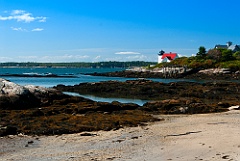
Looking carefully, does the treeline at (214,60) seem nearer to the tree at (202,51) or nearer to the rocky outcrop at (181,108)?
the tree at (202,51)

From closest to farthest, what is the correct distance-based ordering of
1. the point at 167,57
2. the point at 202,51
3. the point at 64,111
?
the point at 64,111
the point at 202,51
the point at 167,57

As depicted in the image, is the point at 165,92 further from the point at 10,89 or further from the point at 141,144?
the point at 141,144

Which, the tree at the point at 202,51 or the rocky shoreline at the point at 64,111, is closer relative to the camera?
the rocky shoreline at the point at 64,111

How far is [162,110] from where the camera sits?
27.8m

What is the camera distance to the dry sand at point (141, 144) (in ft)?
45.4

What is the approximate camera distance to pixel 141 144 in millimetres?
16000

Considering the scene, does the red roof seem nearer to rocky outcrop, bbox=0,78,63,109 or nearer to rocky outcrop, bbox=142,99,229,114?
rocky outcrop, bbox=142,99,229,114

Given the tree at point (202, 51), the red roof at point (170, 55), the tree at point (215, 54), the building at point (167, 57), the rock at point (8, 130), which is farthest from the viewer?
the red roof at point (170, 55)

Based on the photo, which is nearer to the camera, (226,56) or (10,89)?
(10,89)

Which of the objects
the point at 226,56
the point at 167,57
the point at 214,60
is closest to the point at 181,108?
the point at 214,60

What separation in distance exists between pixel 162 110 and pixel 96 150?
13.4 meters

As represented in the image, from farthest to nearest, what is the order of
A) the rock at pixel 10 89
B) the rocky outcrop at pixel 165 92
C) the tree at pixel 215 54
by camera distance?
1. the tree at pixel 215 54
2. the rocky outcrop at pixel 165 92
3. the rock at pixel 10 89

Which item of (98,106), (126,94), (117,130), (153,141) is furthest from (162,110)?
(126,94)

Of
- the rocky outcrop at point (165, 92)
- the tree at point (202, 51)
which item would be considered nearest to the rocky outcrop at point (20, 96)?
the rocky outcrop at point (165, 92)
